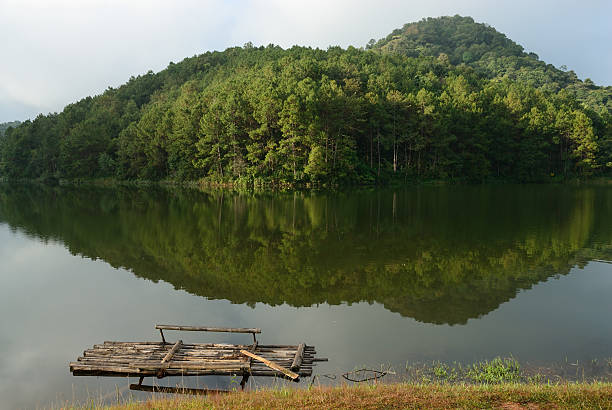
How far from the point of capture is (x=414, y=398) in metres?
6.29

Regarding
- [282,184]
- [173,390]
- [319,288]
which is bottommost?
[173,390]

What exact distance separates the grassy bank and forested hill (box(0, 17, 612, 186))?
48.9 meters

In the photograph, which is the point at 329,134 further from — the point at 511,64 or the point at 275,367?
the point at 511,64

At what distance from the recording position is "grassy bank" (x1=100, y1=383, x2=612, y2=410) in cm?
606

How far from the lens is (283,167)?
5838 cm

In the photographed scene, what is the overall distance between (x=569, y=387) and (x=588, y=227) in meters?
23.0

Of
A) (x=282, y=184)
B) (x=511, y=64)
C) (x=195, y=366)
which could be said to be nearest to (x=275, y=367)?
(x=195, y=366)

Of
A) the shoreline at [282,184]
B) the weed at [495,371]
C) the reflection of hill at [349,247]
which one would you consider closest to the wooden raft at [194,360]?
the weed at [495,371]

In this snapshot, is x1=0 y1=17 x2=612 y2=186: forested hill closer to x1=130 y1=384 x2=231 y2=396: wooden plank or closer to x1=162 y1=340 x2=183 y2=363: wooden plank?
x1=162 y1=340 x2=183 y2=363: wooden plank

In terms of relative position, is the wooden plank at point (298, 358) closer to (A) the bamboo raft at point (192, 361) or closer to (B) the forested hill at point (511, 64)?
(A) the bamboo raft at point (192, 361)

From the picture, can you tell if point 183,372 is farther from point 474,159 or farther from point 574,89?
point 574,89

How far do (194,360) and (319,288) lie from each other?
6.75 m

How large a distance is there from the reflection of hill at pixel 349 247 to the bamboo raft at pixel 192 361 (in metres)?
4.37

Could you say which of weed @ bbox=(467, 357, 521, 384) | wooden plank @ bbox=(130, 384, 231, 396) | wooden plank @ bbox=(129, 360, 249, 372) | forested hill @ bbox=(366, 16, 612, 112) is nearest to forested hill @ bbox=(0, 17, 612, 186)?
forested hill @ bbox=(366, 16, 612, 112)
